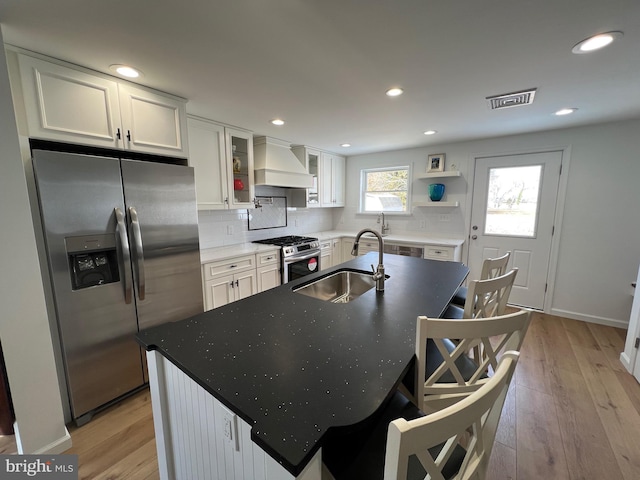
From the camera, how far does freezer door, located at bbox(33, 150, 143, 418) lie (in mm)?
1539

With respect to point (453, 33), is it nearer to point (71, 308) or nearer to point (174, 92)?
point (174, 92)

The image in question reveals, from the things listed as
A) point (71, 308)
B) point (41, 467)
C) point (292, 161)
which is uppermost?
point (292, 161)

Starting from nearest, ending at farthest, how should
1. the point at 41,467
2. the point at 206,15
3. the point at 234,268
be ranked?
1. the point at 206,15
2. the point at 41,467
3. the point at 234,268

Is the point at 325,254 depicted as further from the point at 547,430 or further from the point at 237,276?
the point at 547,430

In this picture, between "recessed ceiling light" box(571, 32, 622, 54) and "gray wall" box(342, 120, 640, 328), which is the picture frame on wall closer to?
"gray wall" box(342, 120, 640, 328)

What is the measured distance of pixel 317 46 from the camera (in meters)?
1.48

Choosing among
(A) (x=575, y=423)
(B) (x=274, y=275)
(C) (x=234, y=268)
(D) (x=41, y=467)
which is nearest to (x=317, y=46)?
(C) (x=234, y=268)

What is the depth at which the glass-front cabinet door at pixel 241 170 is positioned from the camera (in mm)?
3004

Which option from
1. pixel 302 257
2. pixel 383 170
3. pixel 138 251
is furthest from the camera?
pixel 383 170

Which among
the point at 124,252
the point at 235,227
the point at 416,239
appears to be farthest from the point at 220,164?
the point at 416,239

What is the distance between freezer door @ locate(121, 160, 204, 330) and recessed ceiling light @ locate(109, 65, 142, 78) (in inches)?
22.4

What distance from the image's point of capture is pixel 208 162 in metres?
2.73

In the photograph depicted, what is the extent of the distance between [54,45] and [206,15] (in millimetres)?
958

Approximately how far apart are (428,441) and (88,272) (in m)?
2.11
